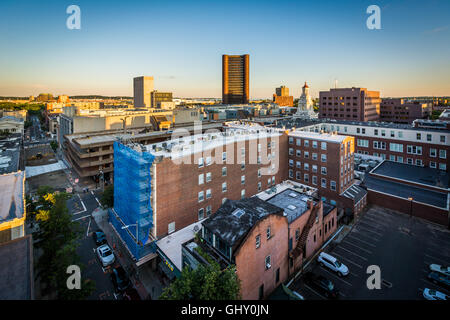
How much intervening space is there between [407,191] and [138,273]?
47.6 meters

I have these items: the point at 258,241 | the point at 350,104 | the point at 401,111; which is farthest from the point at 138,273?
the point at 401,111

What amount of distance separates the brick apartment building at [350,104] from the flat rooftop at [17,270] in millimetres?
105009

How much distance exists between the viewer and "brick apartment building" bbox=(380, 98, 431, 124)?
114 meters

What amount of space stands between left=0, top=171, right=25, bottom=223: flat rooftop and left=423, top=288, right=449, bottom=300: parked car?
4373 centimetres

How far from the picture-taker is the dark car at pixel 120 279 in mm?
26047

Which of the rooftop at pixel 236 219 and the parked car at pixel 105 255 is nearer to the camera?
the rooftop at pixel 236 219

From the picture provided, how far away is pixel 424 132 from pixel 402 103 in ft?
256

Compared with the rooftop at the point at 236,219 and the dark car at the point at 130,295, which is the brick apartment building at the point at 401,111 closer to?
the rooftop at the point at 236,219

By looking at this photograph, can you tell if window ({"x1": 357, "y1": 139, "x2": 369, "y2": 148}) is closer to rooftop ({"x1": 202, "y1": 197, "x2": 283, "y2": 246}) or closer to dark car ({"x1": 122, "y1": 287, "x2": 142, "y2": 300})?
rooftop ({"x1": 202, "y1": 197, "x2": 283, "y2": 246})

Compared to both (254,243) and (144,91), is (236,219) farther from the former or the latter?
(144,91)

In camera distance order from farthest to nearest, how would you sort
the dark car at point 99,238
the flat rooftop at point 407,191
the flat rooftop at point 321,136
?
the flat rooftop at point 321,136 → the flat rooftop at point 407,191 → the dark car at point 99,238

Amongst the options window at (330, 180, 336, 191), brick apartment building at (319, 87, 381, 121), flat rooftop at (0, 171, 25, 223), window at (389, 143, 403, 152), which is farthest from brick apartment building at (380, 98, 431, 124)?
flat rooftop at (0, 171, 25, 223)

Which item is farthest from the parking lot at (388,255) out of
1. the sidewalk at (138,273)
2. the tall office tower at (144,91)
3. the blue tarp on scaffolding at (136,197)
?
the tall office tower at (144,91)

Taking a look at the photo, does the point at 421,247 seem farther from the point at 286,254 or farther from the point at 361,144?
the point at 361,144
